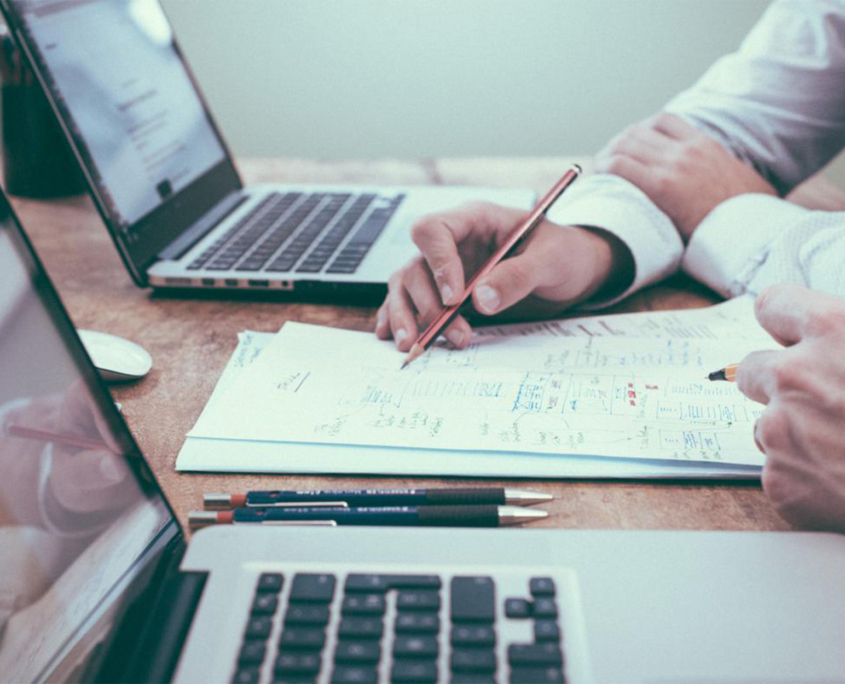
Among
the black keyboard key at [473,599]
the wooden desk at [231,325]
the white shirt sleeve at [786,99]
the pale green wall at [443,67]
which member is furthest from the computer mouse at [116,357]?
the pale green wall at [443,67]

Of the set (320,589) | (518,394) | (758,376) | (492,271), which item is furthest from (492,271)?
(320,589)

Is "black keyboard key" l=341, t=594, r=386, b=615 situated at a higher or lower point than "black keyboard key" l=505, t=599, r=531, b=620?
higher

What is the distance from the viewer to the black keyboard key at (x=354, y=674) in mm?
278

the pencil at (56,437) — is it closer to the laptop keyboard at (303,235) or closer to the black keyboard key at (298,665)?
the black keyboard key at (298,665)

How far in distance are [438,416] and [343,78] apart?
1.66 m

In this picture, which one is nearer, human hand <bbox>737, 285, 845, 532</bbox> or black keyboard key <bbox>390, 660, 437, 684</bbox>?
black keyboard key <bbox>390, 660, 437, 684</bbox>

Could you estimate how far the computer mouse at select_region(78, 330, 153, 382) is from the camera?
0.55 m

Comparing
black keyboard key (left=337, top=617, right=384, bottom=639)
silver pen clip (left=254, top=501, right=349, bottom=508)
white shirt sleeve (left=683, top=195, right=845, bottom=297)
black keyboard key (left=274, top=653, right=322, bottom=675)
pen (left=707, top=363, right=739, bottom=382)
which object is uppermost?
black keyboard key (left=274, top=653, right=322, bottom=675)

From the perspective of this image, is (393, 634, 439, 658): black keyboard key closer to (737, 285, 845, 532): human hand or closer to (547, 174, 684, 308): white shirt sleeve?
(737, 285, 845, 532): human hand

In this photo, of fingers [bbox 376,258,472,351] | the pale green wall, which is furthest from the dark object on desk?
the pale green wall

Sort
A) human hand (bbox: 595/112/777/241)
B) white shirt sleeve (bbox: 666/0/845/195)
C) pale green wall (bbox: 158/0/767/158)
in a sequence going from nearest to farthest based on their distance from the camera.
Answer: human hand (bbox: 595/112/777/241) → white shirt sleeve (bbox: 666/0/845/195) → pale green wall (bbox: 158/0/767/158)

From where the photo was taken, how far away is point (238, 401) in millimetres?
504

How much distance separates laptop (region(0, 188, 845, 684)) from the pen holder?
0.77 meters

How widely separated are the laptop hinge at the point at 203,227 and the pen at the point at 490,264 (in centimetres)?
31
